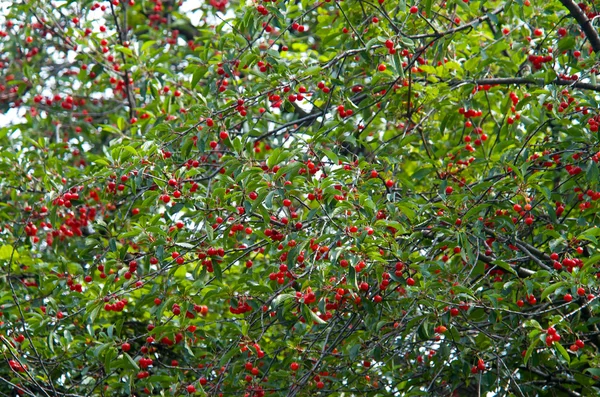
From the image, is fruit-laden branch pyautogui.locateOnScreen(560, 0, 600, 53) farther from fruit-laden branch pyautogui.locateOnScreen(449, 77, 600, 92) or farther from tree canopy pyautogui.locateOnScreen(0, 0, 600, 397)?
fruit-laden branch pyautogui.locateOnScreen(449, 77, 600, 92)

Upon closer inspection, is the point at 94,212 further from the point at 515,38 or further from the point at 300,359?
the point at 515,38

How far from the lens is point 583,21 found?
519 cm

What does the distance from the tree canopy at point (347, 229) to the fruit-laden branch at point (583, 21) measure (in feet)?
0.04

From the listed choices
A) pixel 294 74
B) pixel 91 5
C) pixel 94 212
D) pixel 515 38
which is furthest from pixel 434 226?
pixel 91 5

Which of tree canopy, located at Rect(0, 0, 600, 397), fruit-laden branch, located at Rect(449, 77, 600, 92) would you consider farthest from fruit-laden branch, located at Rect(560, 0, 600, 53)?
fruit-laden branch, located at Rect(449, 77, 600, 92)

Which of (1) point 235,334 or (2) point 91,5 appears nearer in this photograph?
(1) point 235,334

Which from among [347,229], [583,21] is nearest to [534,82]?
[583,21]

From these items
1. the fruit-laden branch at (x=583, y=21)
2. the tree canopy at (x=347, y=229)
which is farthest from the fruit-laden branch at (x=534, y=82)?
the fruit-laden branch at (x=583, y=21)

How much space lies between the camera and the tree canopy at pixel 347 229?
4.54 meters

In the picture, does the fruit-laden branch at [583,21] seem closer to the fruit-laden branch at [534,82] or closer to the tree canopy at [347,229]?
the tree canopy at [347,229]

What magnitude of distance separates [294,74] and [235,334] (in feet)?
5.37

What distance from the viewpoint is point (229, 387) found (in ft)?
17.3

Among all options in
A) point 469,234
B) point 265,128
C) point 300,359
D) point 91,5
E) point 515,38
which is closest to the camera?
point 469,234

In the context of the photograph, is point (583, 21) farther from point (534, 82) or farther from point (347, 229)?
point (347, 229)
